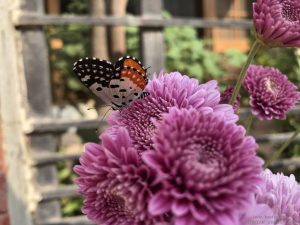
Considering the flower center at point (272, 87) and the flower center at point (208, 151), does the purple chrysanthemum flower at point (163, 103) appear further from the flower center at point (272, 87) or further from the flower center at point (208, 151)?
the flower center at point (272, 87)

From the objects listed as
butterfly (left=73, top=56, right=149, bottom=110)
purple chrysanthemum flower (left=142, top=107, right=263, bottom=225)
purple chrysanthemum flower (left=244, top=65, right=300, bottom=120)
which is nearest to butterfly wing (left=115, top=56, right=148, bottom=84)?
butterfly (left=73, top=56, right=149, bottom=110)

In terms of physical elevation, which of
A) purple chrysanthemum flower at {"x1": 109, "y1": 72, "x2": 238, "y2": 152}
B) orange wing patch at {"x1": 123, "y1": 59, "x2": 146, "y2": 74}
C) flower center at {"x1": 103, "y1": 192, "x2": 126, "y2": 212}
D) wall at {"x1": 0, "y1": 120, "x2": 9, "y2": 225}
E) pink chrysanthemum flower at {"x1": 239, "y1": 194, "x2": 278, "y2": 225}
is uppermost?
orange wing patch at {"x1": 123, "y1": 59, "x2": 146, "y2": 74}

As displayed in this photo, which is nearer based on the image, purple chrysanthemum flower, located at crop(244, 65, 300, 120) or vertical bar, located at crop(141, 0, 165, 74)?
purple chrysanthemum flower, located at crop(244, 65, 300, 120)

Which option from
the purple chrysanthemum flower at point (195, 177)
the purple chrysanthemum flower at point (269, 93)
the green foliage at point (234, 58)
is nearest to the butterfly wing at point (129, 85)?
the purple chrysanthemum flower at point (195, 177)

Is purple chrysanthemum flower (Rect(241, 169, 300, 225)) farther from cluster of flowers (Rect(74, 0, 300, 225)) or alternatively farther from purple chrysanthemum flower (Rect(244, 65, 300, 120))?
purple chrysanthemum flower (Rect(244, 65, 300, 120))

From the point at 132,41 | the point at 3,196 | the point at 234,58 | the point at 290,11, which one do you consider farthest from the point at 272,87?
the point at 234,58

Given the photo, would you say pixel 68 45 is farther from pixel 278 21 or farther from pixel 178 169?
pixel 178 169

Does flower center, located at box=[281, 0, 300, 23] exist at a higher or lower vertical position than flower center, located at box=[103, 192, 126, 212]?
higher

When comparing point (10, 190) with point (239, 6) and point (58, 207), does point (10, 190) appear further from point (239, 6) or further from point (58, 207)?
point (239, 6)
